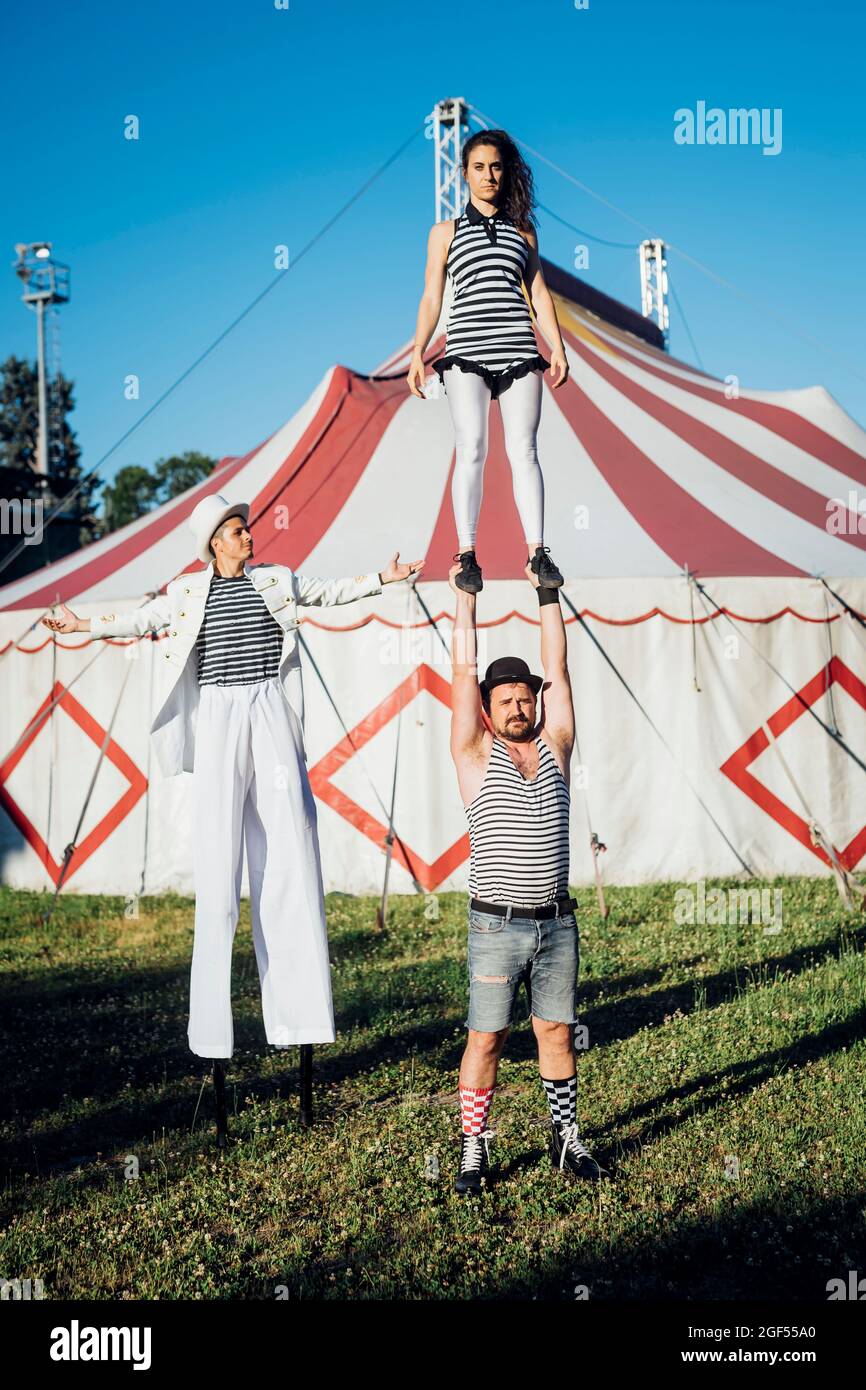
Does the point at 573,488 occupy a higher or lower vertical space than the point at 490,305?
higher

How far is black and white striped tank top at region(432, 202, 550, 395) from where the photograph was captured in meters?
2.98

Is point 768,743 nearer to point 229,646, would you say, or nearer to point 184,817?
point 184,817

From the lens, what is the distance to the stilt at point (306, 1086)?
3697 mm

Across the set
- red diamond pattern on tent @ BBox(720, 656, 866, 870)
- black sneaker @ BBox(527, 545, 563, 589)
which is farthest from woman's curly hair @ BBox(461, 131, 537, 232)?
red diamond pattern on tent @ BBox(720, 656, 866, 870)

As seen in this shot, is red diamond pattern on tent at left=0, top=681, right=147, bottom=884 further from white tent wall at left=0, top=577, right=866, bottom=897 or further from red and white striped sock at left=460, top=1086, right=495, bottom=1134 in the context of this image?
red and white striped sock at left=460, top=1086, right=495, bottom=1134

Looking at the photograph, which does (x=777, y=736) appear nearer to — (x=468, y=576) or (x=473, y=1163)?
(x=473, y=1163)

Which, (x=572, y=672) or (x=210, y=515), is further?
(x=572, y=672)

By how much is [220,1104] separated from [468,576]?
1916mm

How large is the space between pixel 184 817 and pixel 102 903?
0.76 metres

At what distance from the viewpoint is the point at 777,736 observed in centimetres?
722

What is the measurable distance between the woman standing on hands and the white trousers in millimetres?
938

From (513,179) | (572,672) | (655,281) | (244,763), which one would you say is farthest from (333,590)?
(655,281)

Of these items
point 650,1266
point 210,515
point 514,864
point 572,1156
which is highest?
point 210,515

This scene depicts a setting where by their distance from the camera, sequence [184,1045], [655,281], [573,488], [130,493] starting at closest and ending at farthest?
[184,1045]
[573,488]
[655,281]
[130,493]
